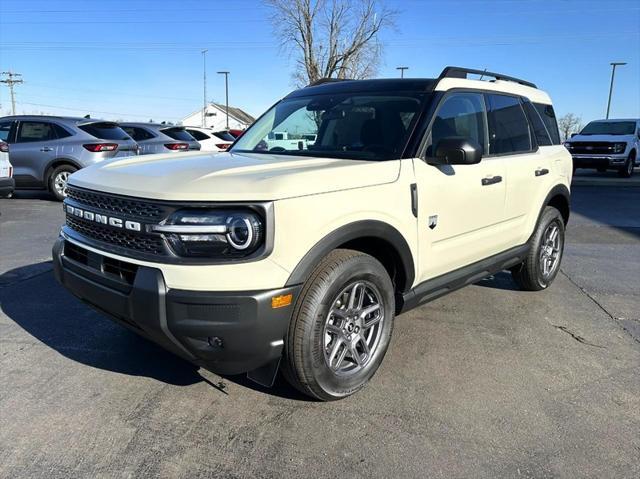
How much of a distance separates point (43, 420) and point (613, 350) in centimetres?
378

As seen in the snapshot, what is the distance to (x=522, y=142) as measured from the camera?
14.8ft

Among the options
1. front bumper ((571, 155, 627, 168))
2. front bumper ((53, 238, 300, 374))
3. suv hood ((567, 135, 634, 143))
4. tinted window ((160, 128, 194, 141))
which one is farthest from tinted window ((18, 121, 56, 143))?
suv hood ((567, 135, 634, 143))

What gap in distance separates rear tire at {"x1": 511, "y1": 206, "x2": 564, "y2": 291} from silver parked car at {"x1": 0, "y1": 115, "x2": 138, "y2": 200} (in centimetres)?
869

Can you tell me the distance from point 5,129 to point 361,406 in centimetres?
1092

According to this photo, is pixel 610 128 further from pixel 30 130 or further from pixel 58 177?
pixel 30 130

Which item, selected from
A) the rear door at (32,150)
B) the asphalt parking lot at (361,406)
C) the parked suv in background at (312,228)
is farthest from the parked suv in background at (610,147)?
the rear door at (32,150)

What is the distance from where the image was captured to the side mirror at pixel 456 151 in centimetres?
312

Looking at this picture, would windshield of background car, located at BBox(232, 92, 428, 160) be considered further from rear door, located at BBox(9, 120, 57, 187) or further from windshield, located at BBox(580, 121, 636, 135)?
windshield, located at BBox(580, 121, 636, 135)

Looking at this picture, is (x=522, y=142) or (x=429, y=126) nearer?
(x=429, y=126)

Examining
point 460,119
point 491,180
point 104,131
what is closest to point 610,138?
point 104,131

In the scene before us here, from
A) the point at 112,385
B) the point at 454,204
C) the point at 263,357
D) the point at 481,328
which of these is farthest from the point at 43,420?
the point at 481,328

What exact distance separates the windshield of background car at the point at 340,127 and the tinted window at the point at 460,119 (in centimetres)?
18

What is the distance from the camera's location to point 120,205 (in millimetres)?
2654

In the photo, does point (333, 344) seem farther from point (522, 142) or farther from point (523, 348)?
point (522, 142)
